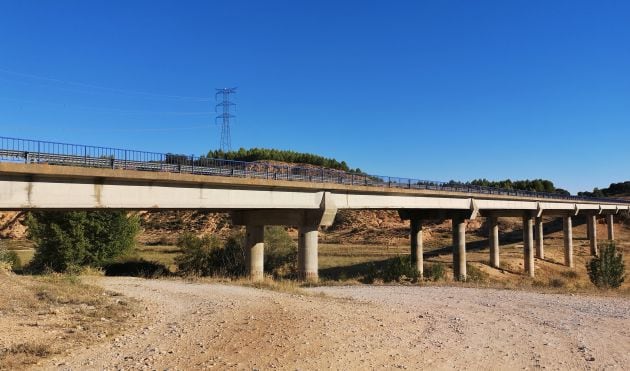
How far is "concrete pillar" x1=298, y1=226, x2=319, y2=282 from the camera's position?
28734 mm

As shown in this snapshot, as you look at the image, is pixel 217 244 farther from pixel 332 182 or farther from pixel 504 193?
pixel 504 193

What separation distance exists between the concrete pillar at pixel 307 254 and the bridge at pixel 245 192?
6 cm

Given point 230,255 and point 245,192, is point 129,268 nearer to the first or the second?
point 230,255

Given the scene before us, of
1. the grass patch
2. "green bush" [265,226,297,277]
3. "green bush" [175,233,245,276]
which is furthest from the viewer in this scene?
"green bush" [265,226,297,277]

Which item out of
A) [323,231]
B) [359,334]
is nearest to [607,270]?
[359,334]

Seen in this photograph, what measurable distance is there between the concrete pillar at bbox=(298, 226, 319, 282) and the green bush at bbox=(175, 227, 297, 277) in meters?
8.66

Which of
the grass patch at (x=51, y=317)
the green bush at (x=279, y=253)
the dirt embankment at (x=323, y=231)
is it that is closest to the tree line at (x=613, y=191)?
the dirt embankment at (x=323, y=231)

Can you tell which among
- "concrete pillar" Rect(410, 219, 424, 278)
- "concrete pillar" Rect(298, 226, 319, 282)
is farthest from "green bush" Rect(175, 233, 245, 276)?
"concrete pillar" Rect(410, 219, 424, 278)

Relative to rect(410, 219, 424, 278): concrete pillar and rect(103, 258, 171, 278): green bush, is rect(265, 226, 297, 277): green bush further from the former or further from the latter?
rect(410, 219, 424, 278): concrete pillar

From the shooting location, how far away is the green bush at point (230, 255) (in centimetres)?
3822

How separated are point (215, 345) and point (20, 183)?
34.4 ft

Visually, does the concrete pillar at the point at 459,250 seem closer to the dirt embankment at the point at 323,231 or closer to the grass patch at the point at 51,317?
the grass patch at the point at 51,317

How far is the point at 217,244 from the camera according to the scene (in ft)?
133

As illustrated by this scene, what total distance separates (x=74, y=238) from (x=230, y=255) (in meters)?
12.2
